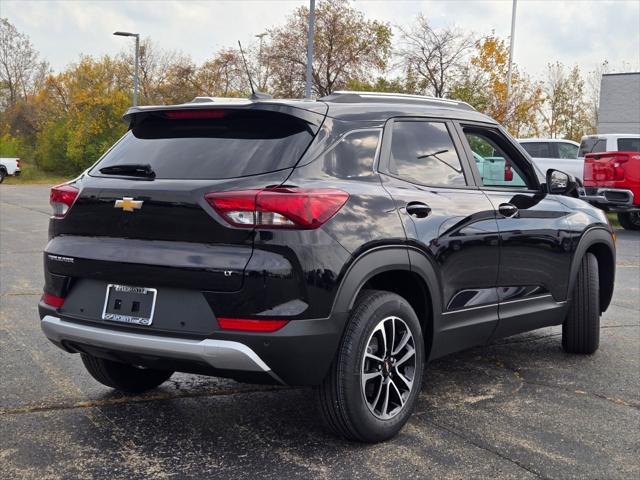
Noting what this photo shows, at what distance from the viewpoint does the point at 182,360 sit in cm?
Answer: 335

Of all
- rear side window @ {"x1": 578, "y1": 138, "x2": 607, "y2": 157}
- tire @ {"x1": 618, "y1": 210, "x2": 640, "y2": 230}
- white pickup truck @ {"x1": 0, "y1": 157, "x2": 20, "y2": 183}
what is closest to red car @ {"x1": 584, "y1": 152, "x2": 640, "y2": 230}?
tire @ {"x1": 618, "y1": 210, "x2": 640, "y2": 230}

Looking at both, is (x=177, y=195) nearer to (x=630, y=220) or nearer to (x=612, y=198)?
(x=612, y=198)

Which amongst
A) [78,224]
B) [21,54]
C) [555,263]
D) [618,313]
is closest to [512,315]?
[555,263]

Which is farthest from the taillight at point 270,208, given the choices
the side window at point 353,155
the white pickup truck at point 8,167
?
the white pickup truck at point 8,167

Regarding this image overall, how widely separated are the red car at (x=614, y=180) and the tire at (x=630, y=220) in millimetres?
1023

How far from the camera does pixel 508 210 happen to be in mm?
4680

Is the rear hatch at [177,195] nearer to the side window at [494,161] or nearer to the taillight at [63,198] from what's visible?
the taillight at [63,198]

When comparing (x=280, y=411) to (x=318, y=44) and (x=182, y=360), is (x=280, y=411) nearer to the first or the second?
(x=182, y=360)

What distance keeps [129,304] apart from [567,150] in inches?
685

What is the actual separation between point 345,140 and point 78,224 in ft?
4.48

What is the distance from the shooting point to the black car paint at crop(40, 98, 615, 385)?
3305 millimetres

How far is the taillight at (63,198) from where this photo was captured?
385 centimetres

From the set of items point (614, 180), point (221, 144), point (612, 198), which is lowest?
point (612, 198)

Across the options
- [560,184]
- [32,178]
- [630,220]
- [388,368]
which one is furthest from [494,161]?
[32,178]
